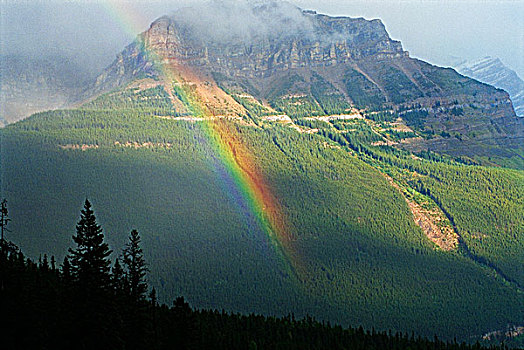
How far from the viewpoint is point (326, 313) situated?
16912 cm

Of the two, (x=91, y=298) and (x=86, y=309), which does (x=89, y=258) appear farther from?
(x=86, y=309)

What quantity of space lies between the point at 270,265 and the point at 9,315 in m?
131

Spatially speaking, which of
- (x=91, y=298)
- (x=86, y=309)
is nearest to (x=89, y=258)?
(x=91, y=298)

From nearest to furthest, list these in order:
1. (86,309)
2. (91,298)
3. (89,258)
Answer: (91,298)
(86,309)
(89,258)

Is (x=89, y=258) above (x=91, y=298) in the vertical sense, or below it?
above

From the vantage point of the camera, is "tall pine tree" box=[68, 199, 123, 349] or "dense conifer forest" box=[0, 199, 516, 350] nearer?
"tall pine tree" box=[68, 199, 123, 349]

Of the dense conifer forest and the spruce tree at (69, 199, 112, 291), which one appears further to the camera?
the dense conifer forest

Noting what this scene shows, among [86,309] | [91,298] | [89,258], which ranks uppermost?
[89,258]

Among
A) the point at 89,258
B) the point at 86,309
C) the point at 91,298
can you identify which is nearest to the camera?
the point at 91,298

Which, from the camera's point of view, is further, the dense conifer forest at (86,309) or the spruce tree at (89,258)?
the dense conifer forest at (86,309)

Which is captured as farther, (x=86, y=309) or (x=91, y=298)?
(x=86, y=309)

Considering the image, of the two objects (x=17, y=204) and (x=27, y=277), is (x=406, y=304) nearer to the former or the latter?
(x=17, y=204)

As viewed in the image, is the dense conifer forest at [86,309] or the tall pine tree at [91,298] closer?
the tall pine tree at [91,298]

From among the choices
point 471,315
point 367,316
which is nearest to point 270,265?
point 367,316
